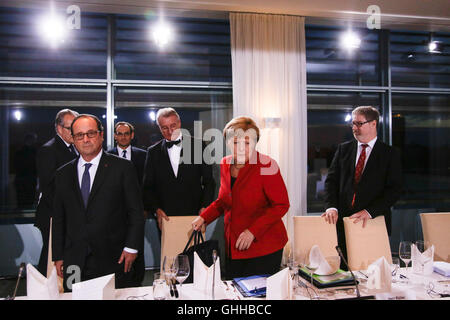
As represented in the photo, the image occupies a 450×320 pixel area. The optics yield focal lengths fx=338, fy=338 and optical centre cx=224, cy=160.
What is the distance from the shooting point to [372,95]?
5102 millimetres

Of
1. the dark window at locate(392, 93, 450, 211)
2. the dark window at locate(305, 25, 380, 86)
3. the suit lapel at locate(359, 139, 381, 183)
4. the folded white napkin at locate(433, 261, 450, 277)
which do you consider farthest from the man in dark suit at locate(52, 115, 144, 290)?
the dark window at locate(392, 93, 450, 211)

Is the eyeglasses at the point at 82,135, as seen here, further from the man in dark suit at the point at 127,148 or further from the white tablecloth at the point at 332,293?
the man in dark suit at the point at 127,148

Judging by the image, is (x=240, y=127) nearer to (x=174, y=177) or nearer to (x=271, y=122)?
(x=174, y=177)

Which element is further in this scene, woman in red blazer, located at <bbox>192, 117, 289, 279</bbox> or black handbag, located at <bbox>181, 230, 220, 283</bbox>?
woman in red blazer, located at <bbox>192, 117, 289, 279</bbox>

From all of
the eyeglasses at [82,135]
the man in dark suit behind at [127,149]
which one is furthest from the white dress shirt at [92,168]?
the man in dark suit behind at [127,149]

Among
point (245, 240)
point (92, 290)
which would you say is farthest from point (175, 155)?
point (92, 290)

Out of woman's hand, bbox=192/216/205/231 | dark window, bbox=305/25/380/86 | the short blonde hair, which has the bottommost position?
woman's hand, bbox=192/216/205/231

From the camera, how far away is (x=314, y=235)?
267cm

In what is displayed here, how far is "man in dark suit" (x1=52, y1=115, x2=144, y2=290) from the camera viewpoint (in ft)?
7.13

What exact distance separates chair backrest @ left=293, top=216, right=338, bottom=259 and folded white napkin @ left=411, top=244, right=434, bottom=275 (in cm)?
64

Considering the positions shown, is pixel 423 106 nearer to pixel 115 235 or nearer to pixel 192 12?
pixel 192 12

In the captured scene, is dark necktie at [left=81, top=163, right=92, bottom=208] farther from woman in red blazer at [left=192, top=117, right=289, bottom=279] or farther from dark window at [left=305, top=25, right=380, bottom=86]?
dark window at [left=305, top=25, right=380, bottom=86]

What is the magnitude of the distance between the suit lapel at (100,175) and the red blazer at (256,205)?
2.77ft

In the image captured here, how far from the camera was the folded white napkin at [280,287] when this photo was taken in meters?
1.57
